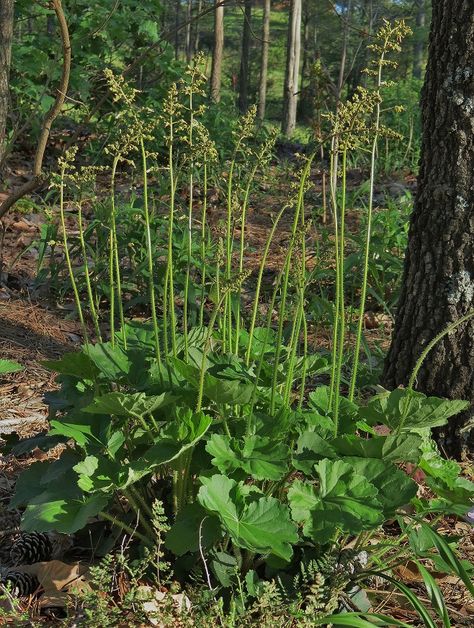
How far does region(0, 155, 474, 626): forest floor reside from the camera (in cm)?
197

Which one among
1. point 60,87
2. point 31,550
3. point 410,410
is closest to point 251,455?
point 410,410

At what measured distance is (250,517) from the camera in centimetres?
156

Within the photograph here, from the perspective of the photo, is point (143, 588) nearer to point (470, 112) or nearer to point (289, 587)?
point (289, 587)

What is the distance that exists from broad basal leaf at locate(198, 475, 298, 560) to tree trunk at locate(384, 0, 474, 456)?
124 cm

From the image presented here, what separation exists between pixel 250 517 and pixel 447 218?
1.46 metres

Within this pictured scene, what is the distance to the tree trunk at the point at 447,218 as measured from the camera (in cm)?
253

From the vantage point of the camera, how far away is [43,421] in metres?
2.81

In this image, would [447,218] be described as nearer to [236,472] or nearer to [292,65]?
[236,472]

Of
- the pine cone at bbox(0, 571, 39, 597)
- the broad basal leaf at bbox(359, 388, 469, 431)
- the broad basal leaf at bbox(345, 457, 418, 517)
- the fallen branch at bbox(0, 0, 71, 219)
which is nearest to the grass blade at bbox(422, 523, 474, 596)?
the broad basal leaf at bbox(345, 457, 418, 517)

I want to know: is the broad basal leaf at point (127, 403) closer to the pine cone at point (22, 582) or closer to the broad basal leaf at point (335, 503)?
the broad basal leaf at point (335, 503)

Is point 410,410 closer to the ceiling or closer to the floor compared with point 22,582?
closer to the ceiling

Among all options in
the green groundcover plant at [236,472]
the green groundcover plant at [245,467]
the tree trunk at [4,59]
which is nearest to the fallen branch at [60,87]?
the green groundcover plant at [245,467]

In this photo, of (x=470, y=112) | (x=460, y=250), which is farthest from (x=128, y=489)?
(x=470, y=112)

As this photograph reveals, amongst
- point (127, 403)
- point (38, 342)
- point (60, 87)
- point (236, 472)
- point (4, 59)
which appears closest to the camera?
point (127, 403)
